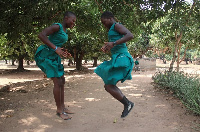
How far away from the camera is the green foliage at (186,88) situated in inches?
217

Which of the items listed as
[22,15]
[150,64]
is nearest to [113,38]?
[22,15]

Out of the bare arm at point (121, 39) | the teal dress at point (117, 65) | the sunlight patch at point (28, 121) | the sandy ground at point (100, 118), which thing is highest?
the bare arm at point (121, 39)

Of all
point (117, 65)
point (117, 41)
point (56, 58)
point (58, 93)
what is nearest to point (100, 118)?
point (58, 93)

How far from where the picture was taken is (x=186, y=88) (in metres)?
A: 6.68

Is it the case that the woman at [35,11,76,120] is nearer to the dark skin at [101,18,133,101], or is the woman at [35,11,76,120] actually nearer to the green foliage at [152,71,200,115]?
the dark skin at [101,18,133,101]

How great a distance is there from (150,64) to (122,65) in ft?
87.6

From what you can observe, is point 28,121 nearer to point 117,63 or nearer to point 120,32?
point 117,63

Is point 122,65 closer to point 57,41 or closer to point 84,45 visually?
point 57,41

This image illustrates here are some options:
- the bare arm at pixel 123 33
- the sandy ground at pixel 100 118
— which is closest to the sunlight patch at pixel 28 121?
the sandy ground at pixel 100 118

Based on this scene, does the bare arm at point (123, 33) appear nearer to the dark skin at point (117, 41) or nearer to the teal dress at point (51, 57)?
the dark skin at point (117, 41)

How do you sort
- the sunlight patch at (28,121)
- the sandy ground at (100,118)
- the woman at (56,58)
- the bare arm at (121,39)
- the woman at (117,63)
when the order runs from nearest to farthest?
the bare arm at (121,39), the woman at (117,63), the woman at (56,58), the sandy ground at (100,118), the sunlight patch at (28,121)

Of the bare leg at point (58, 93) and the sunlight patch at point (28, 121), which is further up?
the bare leg at point (58, 93)

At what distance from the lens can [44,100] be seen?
7.68 metres

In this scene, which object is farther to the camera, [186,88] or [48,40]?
[186,88]
